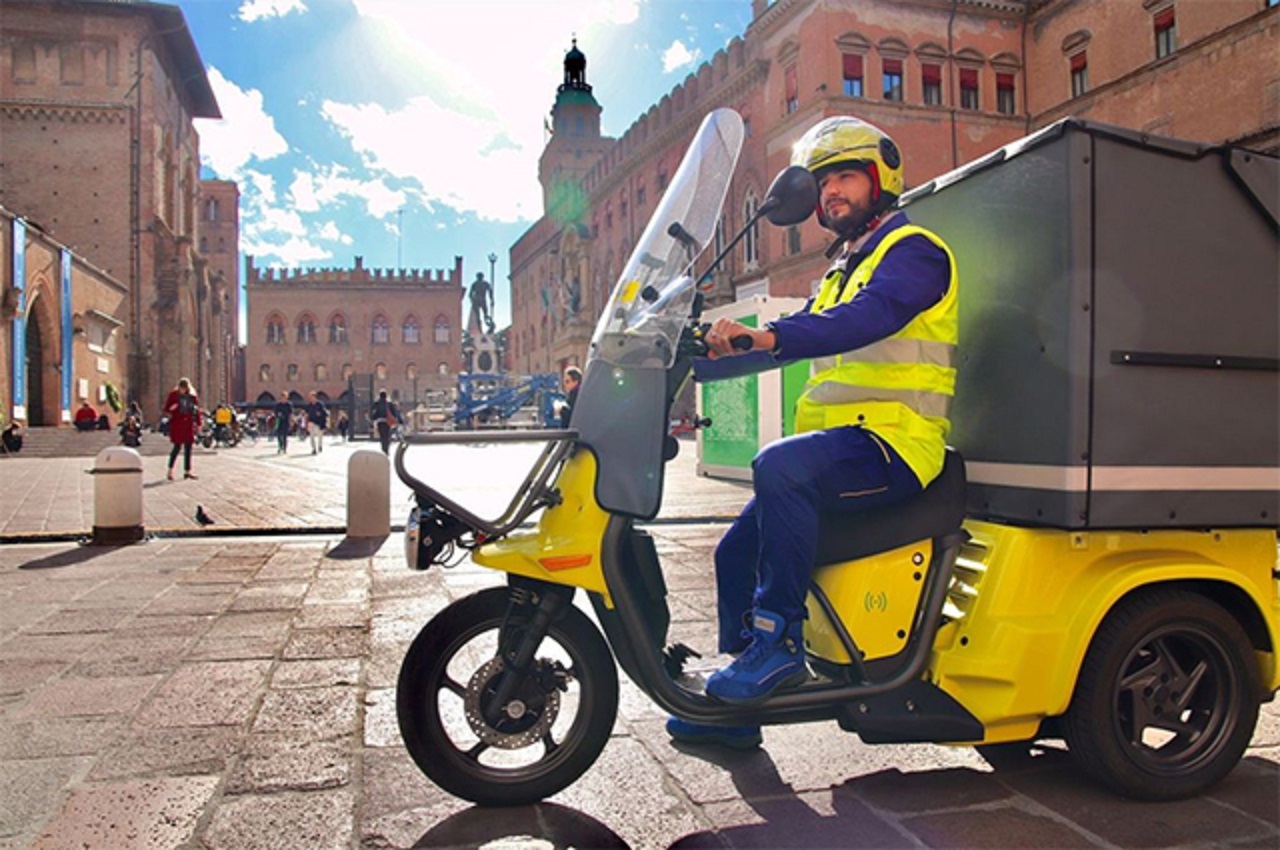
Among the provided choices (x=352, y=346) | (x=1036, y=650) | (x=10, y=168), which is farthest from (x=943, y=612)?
(x=352, y=346)

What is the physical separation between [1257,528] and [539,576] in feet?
7.00

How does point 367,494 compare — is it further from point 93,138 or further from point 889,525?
point 93,138

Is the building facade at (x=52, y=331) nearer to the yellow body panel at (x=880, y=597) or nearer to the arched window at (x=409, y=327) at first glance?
the yellow body panel at (x=880, y=597)

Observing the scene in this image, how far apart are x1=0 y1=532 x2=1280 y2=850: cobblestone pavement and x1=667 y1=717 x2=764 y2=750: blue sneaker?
53 millimetres

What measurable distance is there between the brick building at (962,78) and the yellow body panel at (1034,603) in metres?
27.3

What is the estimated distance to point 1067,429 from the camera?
105 inches

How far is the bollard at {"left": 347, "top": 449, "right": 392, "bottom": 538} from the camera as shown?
28.1 feet

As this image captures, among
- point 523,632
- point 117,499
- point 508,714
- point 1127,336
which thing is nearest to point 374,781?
point 508,714

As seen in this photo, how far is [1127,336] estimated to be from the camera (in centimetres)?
270

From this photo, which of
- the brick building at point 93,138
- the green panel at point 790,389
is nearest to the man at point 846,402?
the green panel at point 790,389

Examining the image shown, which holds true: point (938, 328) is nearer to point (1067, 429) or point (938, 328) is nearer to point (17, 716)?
point (1067, 429)

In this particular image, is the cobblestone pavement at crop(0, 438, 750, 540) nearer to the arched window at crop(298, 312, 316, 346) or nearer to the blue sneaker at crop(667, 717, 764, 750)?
the blue sneaker at crop(667, 717, 764, 750)

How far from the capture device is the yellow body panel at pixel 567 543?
2611 millimetres

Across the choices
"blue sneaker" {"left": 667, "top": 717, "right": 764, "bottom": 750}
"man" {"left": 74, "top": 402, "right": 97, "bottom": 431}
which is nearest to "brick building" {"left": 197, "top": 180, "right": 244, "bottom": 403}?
"man" {"left": 74, "top": 402, "right": 97, "bottom": 431}
